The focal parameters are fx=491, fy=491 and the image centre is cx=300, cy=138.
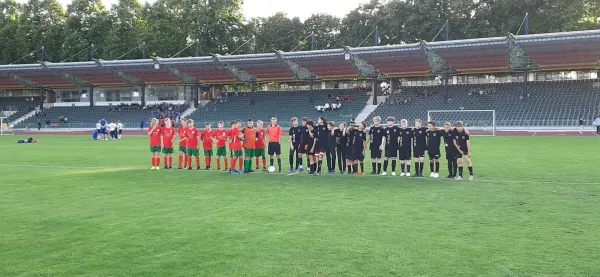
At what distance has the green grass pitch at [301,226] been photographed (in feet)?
19.7

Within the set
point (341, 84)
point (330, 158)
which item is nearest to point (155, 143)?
point (330, 158)

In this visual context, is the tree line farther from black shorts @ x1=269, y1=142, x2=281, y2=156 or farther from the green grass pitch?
the green grass pitch

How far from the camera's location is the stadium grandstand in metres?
43.0

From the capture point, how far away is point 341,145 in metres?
15.9

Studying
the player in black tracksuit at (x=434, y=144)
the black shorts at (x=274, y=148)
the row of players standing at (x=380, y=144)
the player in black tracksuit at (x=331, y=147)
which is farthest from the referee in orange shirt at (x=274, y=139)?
the player in black tracksuit at (x=434, y=144)

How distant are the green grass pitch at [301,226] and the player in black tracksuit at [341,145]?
1.65m

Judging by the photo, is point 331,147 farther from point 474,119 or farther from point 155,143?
point 474,119

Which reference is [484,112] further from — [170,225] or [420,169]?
[170,225]

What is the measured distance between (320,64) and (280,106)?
751 cm

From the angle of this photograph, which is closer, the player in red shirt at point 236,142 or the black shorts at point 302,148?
the black shorts at point 302,148

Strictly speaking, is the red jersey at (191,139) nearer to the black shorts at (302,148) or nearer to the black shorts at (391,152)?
the black shorts at (302,148)

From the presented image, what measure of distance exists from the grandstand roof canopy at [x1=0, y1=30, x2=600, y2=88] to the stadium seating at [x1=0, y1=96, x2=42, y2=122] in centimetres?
318

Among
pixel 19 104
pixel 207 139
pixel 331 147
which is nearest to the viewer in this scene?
pixel 331 147

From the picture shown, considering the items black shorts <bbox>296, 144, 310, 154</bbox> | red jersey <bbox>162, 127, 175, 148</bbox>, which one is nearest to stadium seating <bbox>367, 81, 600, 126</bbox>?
black shorts <bbox>296, 144, 310, 154</bbox>
